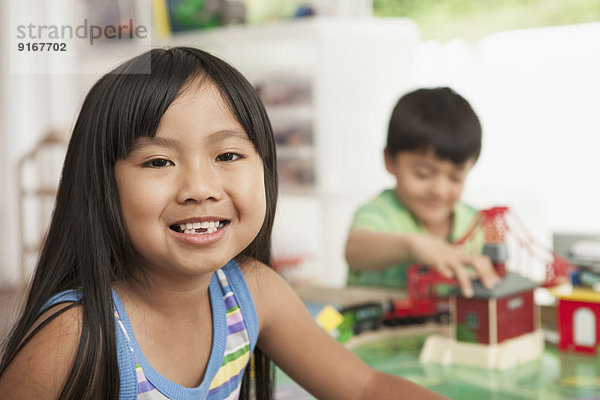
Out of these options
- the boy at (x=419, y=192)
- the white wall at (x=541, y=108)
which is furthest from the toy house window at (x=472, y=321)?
the white wall at (x=541, y=108)

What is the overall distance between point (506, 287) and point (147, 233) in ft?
1.85

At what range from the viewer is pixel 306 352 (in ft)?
2.60

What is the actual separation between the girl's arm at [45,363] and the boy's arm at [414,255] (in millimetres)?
565

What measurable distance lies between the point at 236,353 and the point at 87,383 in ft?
0.62

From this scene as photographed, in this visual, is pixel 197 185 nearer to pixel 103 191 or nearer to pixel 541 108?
pixel 103 191

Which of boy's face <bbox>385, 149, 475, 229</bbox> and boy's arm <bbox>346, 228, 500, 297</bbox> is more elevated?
boy's face <bbox>385, 149, 475, 229</bbox>

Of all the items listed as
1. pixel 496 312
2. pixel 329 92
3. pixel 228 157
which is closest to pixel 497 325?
pixel 496 312

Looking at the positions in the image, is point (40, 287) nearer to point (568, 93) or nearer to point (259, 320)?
point (259, 320)

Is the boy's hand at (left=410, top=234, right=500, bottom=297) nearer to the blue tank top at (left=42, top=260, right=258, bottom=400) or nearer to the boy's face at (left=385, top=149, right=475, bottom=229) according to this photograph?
the boy's face at (left=385, top=149, right=475, bottom=229)

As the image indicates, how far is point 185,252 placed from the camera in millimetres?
628

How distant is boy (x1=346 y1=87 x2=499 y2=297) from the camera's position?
1.25 m

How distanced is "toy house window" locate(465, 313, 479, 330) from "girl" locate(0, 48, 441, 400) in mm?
276

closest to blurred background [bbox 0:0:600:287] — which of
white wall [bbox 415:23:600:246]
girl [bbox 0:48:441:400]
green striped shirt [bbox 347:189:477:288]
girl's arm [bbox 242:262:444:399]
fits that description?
white wall [bbox 415:23:600:246]

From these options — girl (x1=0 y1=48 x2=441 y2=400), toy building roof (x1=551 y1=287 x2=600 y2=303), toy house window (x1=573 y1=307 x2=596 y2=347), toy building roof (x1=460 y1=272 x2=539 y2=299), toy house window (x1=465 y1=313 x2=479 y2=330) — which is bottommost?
toy house window (x1=573 y1=307 x2=596 y2=347)
